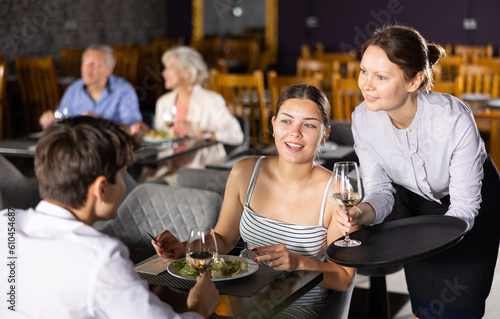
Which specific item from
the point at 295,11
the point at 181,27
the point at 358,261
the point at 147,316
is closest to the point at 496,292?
the point at 358,261

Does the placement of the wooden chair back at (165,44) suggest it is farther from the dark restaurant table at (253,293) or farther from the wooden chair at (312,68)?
the dark restaurant table at (253,293)

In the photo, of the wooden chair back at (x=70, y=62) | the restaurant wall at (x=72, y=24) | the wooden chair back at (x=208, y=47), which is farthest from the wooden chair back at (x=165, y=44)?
the wooden chair back at (x=70, y=62)

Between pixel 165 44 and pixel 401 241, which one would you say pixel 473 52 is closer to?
pixel 165 44

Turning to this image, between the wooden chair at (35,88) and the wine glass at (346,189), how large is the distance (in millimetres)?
5004

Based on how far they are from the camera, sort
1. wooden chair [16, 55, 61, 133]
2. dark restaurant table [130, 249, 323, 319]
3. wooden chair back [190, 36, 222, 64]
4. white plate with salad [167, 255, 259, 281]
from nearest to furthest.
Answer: dark restaurant table [130, 249, 323, 319], white plate with salad [167, 255, 259, 281], wooden chair [16, 55, 61, 133], wooden chair back [190, 36, 222, 64]

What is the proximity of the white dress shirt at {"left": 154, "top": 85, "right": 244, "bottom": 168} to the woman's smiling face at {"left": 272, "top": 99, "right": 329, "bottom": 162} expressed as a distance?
5.68ft

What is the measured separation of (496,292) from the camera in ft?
10.7

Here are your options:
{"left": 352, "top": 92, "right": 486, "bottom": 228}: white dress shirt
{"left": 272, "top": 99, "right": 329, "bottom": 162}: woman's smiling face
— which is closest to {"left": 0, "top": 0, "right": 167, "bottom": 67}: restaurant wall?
{"left": 272, "top": 99, "right": 329, "bottom": 162}: woman's smiling face

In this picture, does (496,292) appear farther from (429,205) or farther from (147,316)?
(147,316)

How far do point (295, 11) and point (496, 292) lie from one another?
7642 millimetres

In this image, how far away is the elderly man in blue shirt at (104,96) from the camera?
4.18 metres

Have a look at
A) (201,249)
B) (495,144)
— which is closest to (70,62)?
(495,144)

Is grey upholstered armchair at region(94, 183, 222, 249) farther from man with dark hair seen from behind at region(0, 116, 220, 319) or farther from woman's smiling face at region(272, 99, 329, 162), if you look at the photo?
man with dark hair seen from behind at region(0, 116, 220, 319)

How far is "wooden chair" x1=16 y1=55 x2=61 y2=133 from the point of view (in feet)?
20.7
